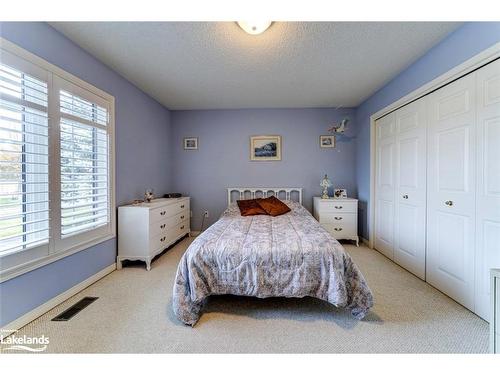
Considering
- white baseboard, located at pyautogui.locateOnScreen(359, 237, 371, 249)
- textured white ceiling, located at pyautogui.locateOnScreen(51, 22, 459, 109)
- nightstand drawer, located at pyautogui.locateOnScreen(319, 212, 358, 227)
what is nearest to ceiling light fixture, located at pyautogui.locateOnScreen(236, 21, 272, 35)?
textured white ceiling, located at pyautogui.locateOnScreen(51, 22, 459, 109)

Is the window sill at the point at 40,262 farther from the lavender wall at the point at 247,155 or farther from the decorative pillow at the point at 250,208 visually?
the lavender wall at the point at 247,155

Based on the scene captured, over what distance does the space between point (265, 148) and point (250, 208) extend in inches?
50.4

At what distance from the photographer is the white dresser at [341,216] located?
11.4 ft

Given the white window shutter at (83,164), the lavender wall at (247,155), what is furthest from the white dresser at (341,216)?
the white window shutter at (83,164)

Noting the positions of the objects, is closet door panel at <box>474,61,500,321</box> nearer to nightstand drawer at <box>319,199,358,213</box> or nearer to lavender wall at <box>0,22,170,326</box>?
nightstand drawer at <box>319,199,358,213</box>

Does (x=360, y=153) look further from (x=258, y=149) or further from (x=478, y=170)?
(x=478, y=170)

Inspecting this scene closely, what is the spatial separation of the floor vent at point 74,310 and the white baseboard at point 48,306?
136mm

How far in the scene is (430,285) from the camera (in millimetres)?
2186

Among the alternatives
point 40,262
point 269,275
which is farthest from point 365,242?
point 40,262

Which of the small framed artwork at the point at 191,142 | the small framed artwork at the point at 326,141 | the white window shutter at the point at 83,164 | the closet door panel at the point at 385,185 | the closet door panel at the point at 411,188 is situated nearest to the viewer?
the white window shutter at the point at 83,164

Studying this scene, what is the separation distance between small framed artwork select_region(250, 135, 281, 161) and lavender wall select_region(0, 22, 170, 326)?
1.59 metres
